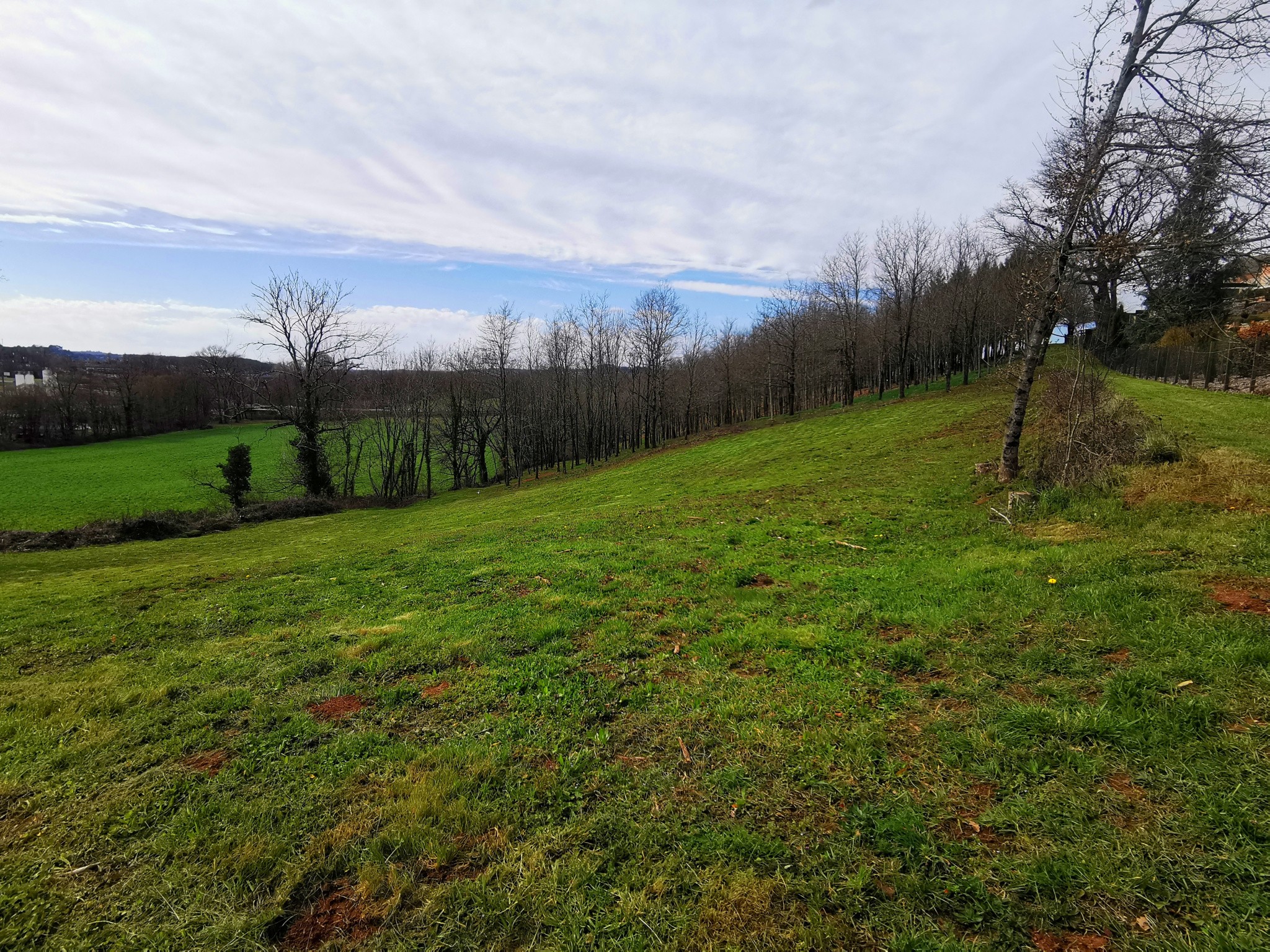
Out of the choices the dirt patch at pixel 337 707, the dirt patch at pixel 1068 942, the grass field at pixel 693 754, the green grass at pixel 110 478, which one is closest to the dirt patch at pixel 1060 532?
the grass field at pixel 693 754

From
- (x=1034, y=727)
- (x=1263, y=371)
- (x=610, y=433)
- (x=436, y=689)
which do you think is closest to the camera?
(x=1034, y=727)

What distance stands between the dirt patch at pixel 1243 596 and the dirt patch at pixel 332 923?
23.9 feet

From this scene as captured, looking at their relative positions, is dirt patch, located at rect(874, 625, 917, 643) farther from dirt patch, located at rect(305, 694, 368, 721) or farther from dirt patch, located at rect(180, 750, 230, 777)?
dirt patch, located at rect(180, 750, 230, 777)

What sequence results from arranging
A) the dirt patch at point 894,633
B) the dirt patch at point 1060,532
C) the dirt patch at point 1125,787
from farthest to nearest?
the dirt patch at point 1060,532
the dirt patch at point 894,633
the dirt patch at point 1125,787

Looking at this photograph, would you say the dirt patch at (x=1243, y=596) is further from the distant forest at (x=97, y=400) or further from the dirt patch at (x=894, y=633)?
the distant forest at (x=97, y=400)

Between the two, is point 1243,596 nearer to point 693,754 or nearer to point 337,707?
point 693,754

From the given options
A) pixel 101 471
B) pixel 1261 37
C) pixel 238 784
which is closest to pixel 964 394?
pixel 1261 37

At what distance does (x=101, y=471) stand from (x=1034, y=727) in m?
60.0

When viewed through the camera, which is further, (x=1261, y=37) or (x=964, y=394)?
(x=964, y=394)

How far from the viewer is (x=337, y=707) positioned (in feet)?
15.6

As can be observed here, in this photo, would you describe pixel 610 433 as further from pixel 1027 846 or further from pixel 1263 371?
pixel 1027 846

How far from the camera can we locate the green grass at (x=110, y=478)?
2966cm

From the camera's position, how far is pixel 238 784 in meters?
3.70

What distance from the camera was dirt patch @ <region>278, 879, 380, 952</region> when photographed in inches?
100
